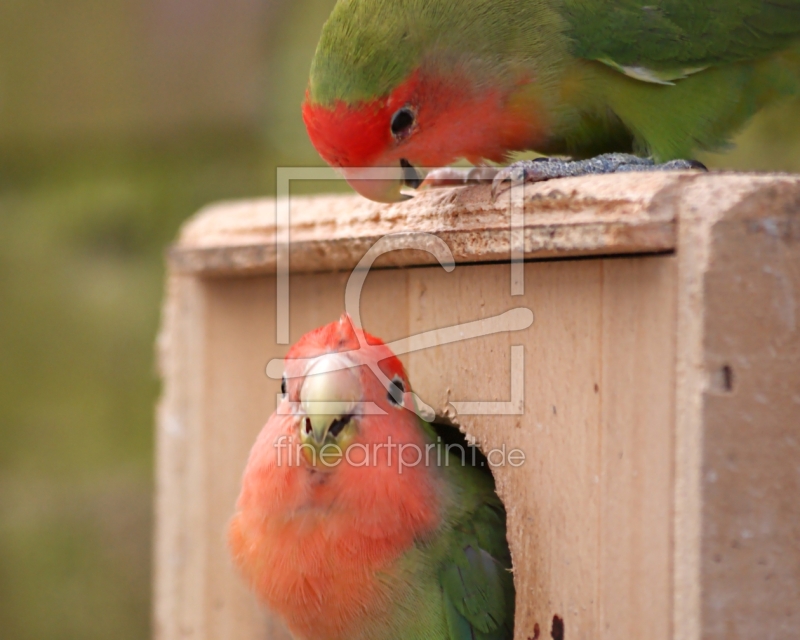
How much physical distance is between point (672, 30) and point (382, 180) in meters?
0.53

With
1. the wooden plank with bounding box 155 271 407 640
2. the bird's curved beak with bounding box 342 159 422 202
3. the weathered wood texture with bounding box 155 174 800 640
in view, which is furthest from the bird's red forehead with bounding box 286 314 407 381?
the wooden plank with bounding box 155 271 407 640

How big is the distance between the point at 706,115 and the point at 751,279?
65 cm

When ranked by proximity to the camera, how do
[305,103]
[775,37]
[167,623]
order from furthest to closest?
1. [167,623]
2. [775,37]
3. [305,103]

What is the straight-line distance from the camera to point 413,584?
4.10 feet

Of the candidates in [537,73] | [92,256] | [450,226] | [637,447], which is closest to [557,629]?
[637,447]

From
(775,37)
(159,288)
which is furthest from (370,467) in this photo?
(159,288)

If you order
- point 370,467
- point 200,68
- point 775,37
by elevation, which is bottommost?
point 370,467

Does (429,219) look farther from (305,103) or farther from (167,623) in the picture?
(167,623)

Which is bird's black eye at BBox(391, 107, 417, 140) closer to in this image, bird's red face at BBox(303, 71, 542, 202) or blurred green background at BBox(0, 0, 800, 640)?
bird's red face at BBox(303, 71, 542, 202)

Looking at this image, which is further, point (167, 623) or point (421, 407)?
point (167, 623)

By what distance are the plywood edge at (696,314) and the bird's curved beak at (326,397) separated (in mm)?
436

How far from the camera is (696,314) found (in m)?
0.92

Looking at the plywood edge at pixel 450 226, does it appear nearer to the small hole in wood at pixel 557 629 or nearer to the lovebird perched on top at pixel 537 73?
the lovebird perched on top at pixel 537 73

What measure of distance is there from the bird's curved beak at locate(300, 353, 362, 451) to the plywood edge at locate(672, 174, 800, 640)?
436 millimetres
